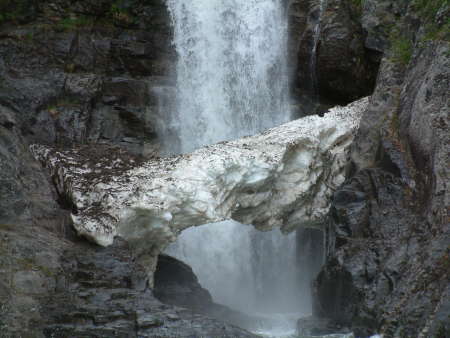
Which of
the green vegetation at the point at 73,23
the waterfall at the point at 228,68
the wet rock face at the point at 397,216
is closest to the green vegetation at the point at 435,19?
the wet rock face at the point at 397,216

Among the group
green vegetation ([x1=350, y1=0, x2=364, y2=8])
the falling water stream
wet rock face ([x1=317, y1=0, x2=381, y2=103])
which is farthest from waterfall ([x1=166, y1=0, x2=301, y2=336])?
green vegetation ([x1=350, y1=0, x2=364, y2=8])

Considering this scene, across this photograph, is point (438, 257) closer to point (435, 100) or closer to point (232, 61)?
point (435, 100)

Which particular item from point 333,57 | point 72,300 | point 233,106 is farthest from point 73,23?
point 72,300

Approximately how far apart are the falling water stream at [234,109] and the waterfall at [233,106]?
3cm

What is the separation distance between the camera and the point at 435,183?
8.57 metres

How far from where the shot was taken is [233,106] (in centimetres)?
1664

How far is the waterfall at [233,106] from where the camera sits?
53.5 feet

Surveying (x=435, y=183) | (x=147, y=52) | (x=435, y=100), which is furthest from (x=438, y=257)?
(x=147, y=52)

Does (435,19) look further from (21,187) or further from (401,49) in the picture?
(21,187)

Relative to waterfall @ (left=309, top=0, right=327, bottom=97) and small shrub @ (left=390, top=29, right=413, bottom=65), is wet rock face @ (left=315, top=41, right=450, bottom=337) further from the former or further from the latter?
waterfall @ (left=309, top=0, right=327, bottom=97)

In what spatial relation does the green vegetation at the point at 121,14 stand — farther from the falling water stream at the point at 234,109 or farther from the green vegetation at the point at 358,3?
the green vegetation at the point at 358,3

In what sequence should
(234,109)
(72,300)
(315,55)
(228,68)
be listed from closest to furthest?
(72,300), (315,55), (234,109), (228,68)

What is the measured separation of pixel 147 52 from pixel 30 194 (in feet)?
Answer: 26.8

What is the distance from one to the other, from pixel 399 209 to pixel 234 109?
794cm
